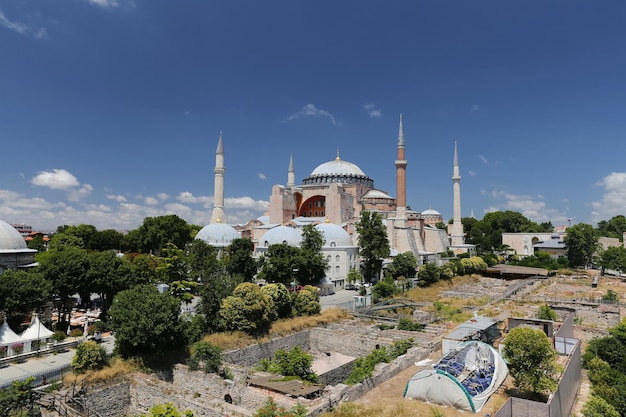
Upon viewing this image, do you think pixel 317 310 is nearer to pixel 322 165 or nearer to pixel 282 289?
pixel 282 289

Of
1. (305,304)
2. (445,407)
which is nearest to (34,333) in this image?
(305,304)

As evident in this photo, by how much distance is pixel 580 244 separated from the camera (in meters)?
44.0

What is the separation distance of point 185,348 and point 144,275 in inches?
365

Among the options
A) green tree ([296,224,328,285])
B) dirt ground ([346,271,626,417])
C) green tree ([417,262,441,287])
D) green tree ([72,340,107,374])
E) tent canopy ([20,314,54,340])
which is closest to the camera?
dirt ground ([346,271,626,417])

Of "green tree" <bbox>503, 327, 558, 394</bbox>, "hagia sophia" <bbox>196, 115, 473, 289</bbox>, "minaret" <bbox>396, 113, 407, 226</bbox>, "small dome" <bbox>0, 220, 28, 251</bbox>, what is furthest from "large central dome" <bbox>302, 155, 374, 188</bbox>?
"green tree" <bbox>503, 327, 558, 394</bbox>

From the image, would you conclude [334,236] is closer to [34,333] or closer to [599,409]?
[34,333]

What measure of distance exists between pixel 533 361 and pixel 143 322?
12.0 meters

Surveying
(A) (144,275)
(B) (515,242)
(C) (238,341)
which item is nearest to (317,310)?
(C) (238,341)

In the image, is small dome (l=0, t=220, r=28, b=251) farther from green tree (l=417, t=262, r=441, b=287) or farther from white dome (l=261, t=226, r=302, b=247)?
green tree (l=417, t=262, r=441, b=287)

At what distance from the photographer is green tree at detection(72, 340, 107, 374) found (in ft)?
44.5

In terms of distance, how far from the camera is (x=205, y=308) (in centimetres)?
1817

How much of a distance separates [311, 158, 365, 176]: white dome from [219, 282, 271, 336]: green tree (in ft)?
104

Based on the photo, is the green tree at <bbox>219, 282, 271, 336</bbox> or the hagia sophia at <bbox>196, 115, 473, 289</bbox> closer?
the green tree at <bbox>219, 282, 271, 336</bbox>

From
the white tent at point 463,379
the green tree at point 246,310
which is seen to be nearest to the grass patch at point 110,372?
the green tree at point 246,310
